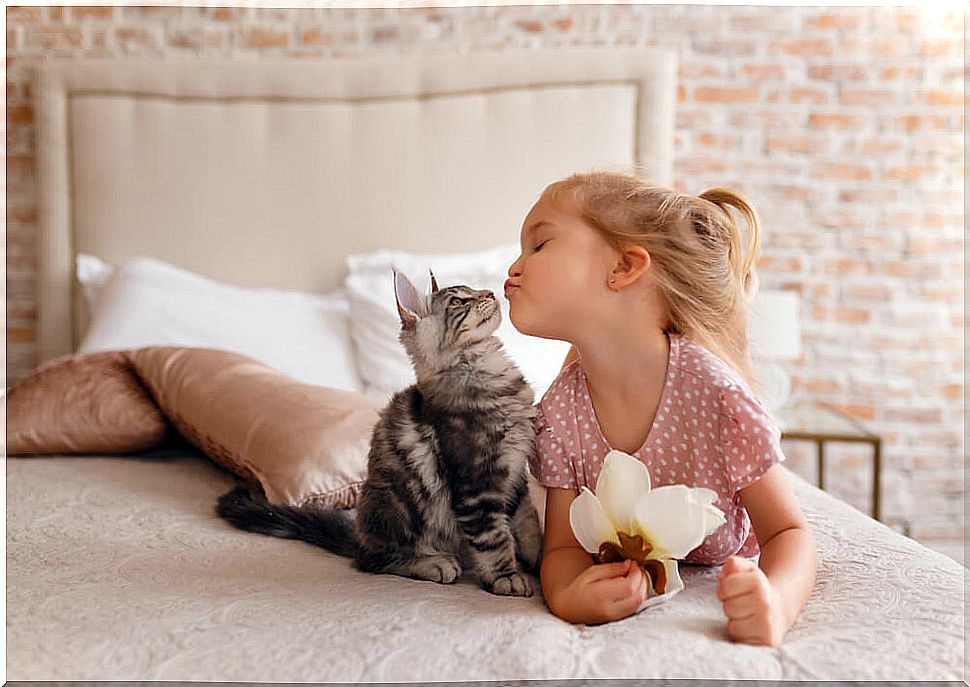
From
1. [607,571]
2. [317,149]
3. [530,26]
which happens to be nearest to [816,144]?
[530,26]

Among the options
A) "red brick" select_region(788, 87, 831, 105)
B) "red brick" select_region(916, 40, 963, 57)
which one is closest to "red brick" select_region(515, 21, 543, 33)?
"red brick" select_region(788, 87, 831, 105)

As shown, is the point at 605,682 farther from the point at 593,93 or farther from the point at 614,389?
the point at 593,93

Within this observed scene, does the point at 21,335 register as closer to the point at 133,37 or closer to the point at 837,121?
the point at 133,37

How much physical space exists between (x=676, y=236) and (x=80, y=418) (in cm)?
149

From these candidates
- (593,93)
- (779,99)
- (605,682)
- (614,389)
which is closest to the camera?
(605,682)

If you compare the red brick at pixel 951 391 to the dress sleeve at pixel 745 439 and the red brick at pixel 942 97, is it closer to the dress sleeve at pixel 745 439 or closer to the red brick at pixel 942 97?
the red brick at pixel 942 97

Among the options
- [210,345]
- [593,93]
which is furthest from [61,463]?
[593,93]

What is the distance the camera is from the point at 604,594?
113cm

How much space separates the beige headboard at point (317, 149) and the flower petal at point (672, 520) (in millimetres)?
2044

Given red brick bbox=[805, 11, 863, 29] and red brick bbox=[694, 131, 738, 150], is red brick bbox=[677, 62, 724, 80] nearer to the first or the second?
red brick bbox=[694, 131, 738, 150]

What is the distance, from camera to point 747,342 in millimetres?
1555

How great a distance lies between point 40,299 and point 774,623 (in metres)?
2.84

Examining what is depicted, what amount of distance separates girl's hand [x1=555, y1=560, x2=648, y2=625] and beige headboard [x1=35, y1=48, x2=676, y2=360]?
2008mm

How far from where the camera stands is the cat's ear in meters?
1.24
